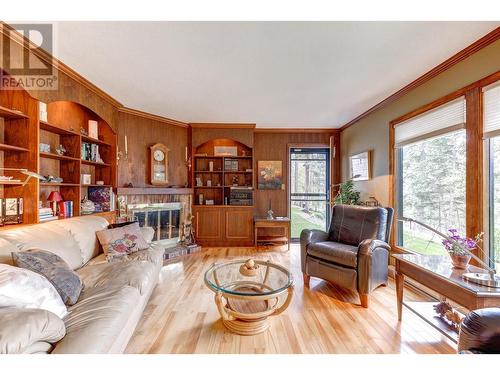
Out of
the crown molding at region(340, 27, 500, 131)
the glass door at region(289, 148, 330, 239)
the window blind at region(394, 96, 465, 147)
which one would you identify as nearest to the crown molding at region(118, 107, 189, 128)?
the glass door at region(289, 148, 330, 239)

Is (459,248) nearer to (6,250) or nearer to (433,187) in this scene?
(433,187)

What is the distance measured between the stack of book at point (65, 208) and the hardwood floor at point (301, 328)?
145cm

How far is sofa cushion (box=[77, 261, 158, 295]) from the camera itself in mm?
1683

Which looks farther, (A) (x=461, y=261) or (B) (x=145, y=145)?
(B) (x=145, y=145)

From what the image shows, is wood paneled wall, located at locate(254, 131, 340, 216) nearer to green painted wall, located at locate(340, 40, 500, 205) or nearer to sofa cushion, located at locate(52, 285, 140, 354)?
green painted wall, located at locate(340, 40, 500, 205)

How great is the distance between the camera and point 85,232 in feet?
7.32

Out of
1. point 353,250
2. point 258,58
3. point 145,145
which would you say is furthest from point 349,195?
point 145,145

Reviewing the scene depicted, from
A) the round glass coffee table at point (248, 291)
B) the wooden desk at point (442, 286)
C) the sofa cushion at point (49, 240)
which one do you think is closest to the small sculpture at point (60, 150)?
the sofa cushion at point (49, 240)

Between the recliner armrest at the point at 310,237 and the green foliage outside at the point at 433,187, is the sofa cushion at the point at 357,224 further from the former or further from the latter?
the green foliage outside at the point at 433,187

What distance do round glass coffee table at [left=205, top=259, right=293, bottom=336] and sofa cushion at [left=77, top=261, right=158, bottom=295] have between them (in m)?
0.51

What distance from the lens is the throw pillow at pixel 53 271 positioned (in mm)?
1407

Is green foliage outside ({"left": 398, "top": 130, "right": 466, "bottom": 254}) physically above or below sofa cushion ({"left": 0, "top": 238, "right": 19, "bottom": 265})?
above

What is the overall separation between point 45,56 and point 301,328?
11.5ft
